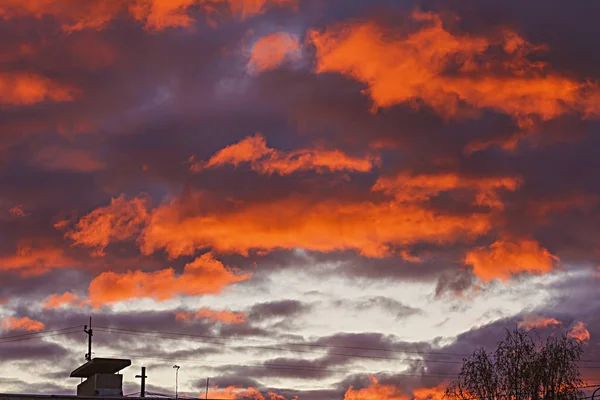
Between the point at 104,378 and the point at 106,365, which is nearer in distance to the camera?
the point at 104,378

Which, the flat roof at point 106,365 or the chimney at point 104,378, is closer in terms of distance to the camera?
the chimney at point 104,378

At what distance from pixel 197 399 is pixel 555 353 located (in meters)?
38.2

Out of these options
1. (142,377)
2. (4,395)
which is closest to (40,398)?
(4,395)

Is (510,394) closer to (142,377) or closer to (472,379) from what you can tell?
(472,379)

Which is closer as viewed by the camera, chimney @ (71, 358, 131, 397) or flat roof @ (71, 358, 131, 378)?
chimney @ (71, 358, 131, 397)

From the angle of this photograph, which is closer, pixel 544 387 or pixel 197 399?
pixel 197 399

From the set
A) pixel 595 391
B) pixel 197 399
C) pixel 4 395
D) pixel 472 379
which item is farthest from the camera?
pixel 472 379

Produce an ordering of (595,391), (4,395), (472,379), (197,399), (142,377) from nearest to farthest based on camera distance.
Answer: (4,395), (197,399), (595,391), (472,379), (142,377)

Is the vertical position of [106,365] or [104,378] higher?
[106,365]

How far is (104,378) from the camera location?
7606 centimetres

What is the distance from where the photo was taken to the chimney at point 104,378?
75438 millimetres

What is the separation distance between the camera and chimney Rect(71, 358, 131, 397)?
75.4 meters

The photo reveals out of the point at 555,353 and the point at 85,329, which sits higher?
the point at 85,329

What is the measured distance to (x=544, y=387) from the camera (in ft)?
298
